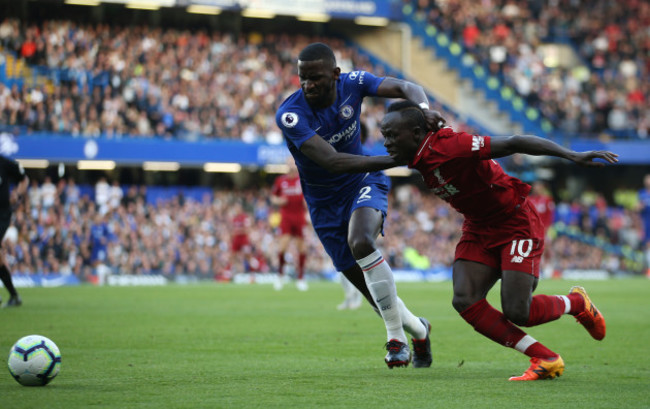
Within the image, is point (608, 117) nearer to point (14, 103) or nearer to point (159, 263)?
point (159, 263)

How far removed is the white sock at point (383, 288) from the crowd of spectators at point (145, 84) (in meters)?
22.6

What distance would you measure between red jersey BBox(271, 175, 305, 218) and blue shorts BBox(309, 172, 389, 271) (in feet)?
41.0

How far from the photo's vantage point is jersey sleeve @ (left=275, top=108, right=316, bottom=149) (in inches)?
280

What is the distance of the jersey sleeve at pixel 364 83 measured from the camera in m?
7.57

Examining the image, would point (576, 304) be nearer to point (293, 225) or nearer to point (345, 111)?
point (345, 111)

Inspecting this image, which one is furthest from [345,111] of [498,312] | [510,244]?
[498,312]

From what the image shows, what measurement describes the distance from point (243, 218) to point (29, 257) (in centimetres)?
623

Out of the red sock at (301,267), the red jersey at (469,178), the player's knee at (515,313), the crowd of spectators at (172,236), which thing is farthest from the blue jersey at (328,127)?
the crowd of spectators at (172,236)

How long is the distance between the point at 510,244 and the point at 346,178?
161cm

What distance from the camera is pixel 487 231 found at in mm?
6895

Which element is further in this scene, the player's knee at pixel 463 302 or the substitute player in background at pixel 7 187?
the substitute player in background at pixel 7 187

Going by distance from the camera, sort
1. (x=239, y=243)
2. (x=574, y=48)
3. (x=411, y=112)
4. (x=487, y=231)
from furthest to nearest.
Answer: (x=574, y=48) → (x=239, y=243) → (x=487, y=231) → (x=411, y=112)

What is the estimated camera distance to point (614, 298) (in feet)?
58.6

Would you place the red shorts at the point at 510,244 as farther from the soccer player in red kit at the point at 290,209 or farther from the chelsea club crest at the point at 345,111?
the soccer player in red kit at the point at 290,209
